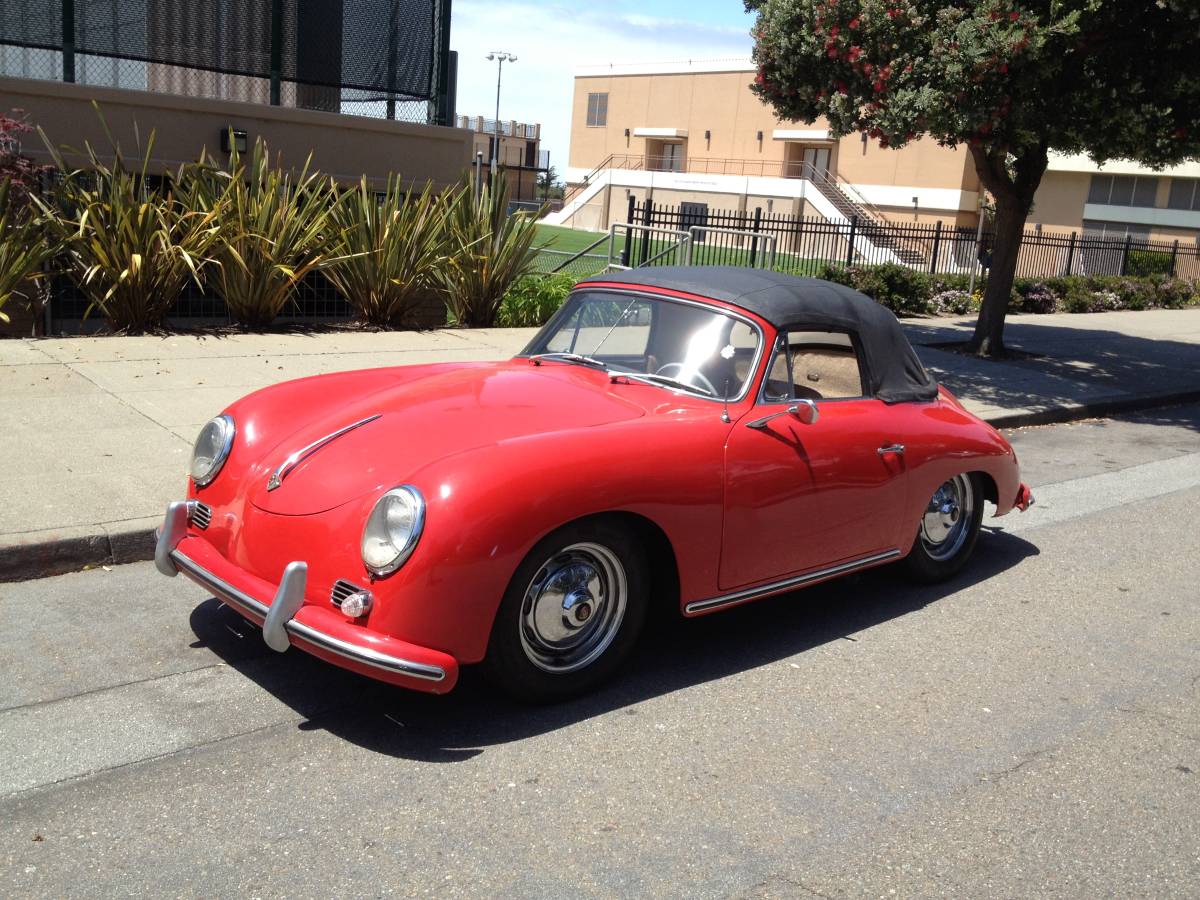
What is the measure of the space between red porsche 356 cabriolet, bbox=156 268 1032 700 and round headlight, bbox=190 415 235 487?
1cm

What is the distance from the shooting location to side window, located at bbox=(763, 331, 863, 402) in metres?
5.01

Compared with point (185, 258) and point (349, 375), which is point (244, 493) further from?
point (185, 258)

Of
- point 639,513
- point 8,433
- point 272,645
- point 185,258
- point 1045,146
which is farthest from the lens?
point 1045,146

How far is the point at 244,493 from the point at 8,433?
353 centimetres

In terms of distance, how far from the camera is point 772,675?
15.5 ft

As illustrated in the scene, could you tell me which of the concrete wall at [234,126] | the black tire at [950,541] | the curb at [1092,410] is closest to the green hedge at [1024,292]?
the curb at [1092,410]

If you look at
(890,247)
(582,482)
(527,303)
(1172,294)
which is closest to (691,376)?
(582,482)

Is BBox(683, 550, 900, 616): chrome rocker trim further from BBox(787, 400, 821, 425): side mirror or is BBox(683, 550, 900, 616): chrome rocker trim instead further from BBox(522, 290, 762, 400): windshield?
BBox(522, 290, 762, 400): windshield

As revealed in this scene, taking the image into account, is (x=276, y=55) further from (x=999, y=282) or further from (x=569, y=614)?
(x=569, y=614)

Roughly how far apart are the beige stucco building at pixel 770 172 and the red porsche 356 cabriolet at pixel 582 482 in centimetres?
3750

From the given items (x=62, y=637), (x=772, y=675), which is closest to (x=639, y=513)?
(x=772, y=675)

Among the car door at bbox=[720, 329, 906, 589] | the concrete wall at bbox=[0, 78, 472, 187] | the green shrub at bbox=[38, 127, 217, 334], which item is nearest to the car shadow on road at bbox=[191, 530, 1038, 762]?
the car door at bbox=[720, 329, 906, 589]

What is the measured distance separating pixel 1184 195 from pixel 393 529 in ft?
179

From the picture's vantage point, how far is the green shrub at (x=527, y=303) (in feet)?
43.1
